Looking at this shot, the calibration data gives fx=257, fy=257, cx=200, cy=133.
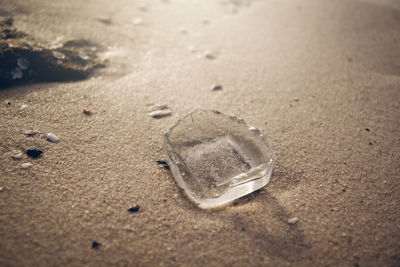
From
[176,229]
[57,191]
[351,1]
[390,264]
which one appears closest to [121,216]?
[176,229]

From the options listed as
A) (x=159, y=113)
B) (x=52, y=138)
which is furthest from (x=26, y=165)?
(x=159, y=113)

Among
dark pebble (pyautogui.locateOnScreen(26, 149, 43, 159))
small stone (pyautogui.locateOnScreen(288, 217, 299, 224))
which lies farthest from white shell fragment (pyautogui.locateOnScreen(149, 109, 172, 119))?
small stone (pyautogui.locateOnScreen(288, 217, 299, 224))

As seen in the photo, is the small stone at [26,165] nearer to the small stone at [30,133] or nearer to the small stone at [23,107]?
the small stone at [30,133]

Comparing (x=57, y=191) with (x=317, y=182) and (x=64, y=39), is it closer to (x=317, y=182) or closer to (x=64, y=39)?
(x=317, y=182)

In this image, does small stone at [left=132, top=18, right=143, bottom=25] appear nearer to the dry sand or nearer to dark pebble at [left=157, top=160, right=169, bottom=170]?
the dry sand

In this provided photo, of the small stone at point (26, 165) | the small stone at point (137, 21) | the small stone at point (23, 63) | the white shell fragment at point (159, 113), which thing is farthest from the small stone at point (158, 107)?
the small stone at point (137, 21)
